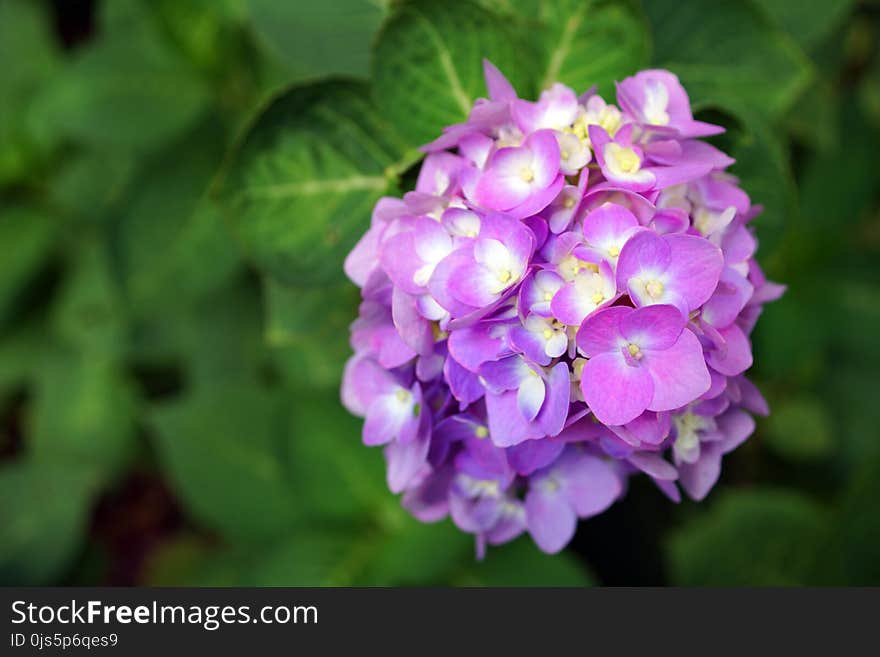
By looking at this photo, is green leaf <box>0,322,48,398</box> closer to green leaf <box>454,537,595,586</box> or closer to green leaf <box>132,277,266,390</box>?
green leaf <box>132,277,266,390</box>

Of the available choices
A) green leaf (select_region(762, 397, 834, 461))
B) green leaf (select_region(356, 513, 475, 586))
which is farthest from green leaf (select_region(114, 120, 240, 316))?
green leaf (select_region(762, 397, 834, 461))

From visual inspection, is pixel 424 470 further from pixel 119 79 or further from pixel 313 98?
pixel 119 79

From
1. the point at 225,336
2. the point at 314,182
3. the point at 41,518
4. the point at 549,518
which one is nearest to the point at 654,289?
the point at 549,518

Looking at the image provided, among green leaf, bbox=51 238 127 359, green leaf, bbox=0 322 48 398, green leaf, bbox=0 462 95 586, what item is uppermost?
green leaf, bbox=51 238 127 359

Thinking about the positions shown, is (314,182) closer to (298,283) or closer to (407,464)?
(298,283)

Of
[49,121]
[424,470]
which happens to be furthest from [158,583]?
[424,470]
